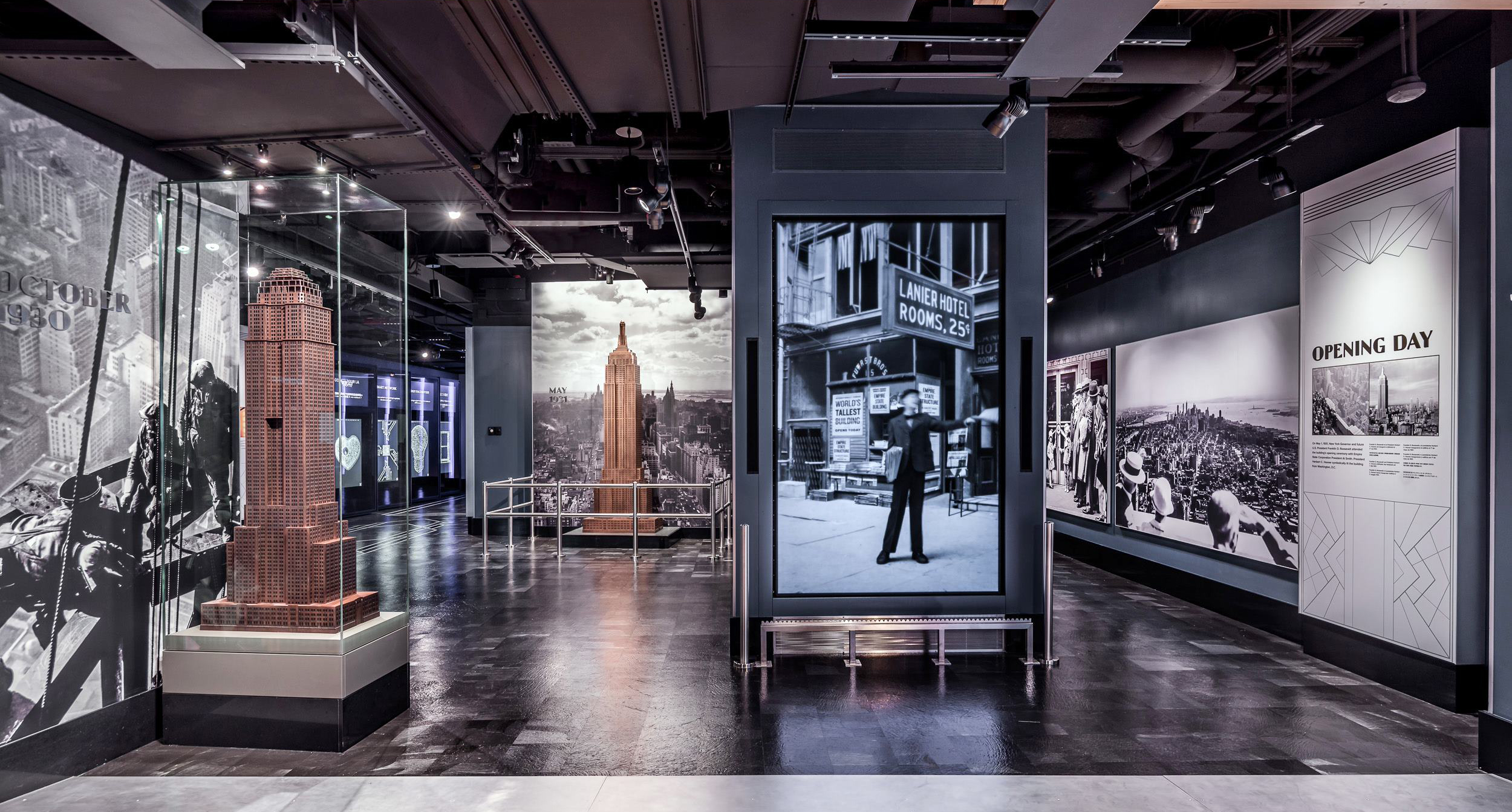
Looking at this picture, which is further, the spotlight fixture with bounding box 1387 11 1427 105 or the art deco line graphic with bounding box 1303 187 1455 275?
the art deco line graphic with bounding box 1303 187 1455 275

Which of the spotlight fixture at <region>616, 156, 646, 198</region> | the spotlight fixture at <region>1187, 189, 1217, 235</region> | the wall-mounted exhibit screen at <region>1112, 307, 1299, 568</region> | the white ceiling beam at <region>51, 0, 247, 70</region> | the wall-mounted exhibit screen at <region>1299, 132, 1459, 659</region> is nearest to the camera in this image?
the white ceiling beam at <region>51, 0, 247, 70</region>

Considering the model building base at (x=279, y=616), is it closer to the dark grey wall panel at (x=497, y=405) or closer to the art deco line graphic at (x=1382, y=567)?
the art deco line graphic at (x=1382, y=567)

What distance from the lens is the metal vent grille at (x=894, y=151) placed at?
4.91 m

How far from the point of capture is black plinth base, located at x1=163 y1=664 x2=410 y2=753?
3488 millimetres

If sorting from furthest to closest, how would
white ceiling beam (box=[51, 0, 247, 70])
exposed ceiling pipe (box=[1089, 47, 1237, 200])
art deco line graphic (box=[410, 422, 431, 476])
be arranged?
1. art deco line graphic (box=[410, 422, 431, 476])
2. exposed ceiling pipe (box=[1089, 47, 1237, 200])
3. white ceiling beam (box=[51, 0, 247, 70])

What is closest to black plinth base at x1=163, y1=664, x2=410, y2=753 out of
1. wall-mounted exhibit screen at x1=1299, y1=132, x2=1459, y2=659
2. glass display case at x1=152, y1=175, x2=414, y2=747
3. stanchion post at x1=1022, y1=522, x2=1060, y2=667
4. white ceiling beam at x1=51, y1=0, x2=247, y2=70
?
glass display case at x1=152, y1=175, x2=414, y2=747

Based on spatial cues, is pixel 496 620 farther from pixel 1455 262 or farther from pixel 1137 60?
pixel 1455 262

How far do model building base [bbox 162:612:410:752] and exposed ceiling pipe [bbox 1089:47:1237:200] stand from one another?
592 cm

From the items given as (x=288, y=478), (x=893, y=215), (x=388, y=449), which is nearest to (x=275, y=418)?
(x=288, y=478)

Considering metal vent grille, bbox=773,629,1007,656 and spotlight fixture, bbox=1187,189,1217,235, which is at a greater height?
spotlight fixture, bbox=1187,189,1217,235

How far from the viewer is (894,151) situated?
492cm

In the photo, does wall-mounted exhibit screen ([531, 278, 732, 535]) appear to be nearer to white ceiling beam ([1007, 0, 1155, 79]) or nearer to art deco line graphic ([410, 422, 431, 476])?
art deco line graphic ([410, 422, 431, 476])

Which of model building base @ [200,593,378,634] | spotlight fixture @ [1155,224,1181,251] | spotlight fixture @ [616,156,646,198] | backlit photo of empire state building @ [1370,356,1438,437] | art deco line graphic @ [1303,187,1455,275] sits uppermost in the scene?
spotlight fixture @ [616,156,646,198]

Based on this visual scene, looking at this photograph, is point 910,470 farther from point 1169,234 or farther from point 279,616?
point 279,616
